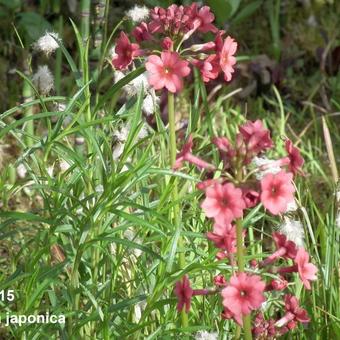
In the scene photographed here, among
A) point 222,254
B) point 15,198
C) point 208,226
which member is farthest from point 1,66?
point 222,254

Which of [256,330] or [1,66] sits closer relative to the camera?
[256,330]

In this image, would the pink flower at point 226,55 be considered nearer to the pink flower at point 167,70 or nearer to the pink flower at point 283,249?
the pink flower at point 167,70

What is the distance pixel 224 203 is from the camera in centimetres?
170

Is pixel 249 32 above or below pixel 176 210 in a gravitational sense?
above

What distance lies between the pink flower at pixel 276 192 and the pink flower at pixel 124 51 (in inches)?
23.0

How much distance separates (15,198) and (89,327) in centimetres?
147

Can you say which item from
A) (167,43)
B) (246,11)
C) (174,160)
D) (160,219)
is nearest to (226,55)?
(167,43)

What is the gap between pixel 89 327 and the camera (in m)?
2.34

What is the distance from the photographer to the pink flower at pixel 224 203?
1.69 m

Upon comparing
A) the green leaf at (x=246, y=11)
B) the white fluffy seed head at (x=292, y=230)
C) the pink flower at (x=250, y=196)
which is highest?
the green leaf at (x=246, y=11)

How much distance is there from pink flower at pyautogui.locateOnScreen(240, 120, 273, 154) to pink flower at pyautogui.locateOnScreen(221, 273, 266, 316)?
241mm

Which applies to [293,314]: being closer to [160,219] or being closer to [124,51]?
[160,219]

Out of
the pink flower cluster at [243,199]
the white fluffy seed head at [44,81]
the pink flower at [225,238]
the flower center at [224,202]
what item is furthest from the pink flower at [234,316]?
the white fluffy seed head at [44,81]

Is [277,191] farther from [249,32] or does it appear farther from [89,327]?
[249,32]
